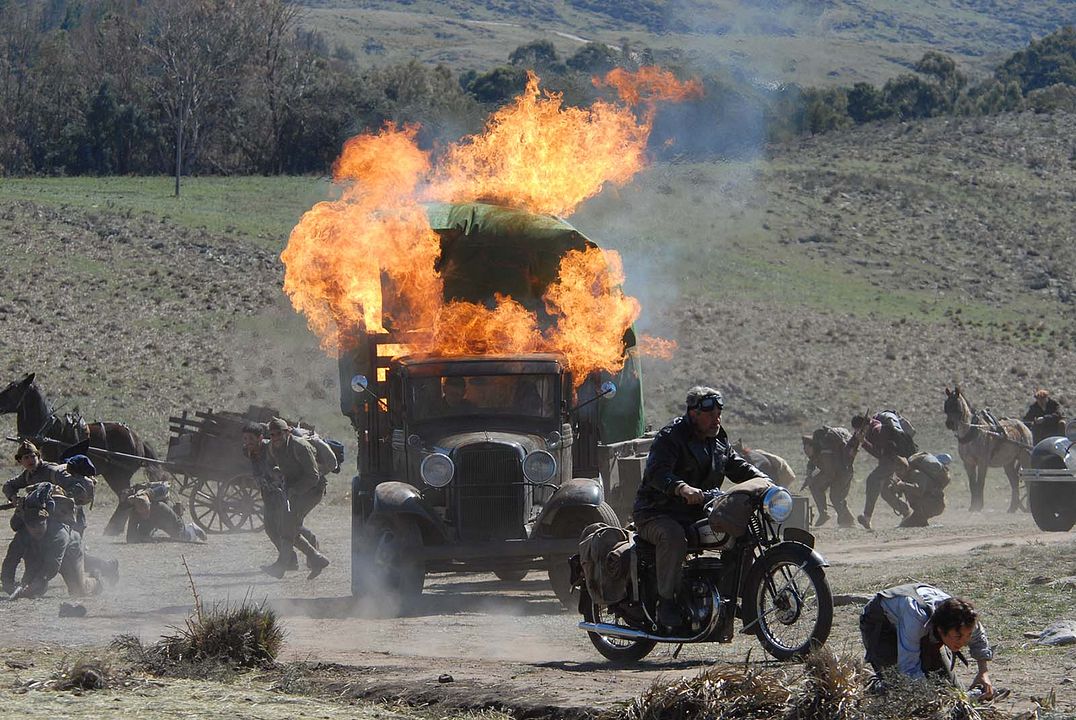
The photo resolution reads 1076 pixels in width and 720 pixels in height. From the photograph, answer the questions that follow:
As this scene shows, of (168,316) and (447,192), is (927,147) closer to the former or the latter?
(168,316)

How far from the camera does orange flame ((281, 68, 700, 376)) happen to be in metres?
17.2

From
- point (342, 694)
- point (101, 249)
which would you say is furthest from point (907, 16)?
point (342, 694)

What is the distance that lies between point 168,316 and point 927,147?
143 ft

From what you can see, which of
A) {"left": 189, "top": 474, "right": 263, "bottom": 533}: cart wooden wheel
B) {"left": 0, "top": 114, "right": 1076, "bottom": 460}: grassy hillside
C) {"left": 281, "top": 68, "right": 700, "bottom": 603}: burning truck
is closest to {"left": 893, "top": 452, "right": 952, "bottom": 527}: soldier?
{"left": 281, "top": 68, "right": 700, "bottom": 603}: burning truck

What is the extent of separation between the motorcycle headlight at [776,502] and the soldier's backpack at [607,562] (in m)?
1.10

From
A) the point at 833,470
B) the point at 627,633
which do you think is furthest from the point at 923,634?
the point at 833,470

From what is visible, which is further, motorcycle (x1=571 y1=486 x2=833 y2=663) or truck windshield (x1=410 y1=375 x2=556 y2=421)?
truck windshield (x1=410 y1=375 x2=556 y2=421)

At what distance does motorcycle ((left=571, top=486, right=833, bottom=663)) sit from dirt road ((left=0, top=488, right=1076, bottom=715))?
330 mm

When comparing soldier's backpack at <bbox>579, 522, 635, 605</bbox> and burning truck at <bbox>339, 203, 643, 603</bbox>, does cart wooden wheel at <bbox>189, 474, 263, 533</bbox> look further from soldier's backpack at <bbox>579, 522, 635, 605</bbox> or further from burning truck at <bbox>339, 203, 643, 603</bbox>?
soldier's backpack at <bbox>579, 522, 635, 605</bbox>

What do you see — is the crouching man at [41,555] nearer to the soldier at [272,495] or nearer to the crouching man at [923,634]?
the soldier at [272,495]

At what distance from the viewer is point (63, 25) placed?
122 meters

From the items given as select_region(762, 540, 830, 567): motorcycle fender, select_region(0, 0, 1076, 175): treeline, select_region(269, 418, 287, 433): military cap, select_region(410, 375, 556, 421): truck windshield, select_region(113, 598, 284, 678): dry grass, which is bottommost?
select_region(113, 598, 284, 678): dry grass

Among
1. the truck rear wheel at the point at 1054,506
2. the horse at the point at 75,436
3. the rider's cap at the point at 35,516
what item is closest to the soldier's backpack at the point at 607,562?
the rider's cap at the point at 35,516

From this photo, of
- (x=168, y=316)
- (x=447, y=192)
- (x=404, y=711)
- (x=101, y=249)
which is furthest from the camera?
(x=101, y=249)
